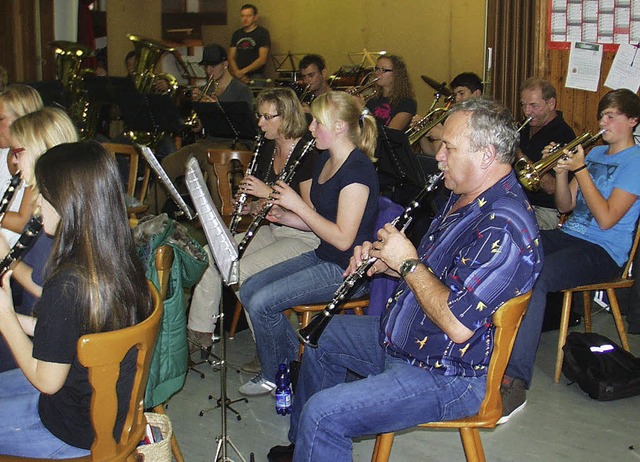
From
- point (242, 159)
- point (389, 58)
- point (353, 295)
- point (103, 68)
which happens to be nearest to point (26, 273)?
point (353, 295)

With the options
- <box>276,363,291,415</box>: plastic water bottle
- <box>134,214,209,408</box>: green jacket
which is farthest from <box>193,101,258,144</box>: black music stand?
<box>134,214,209,408</box>: green jacket

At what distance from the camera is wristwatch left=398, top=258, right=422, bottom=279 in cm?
200

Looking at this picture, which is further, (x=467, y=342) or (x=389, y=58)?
(x=389, y=58)

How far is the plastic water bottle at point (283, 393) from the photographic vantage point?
301 cm

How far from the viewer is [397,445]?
2.84 m

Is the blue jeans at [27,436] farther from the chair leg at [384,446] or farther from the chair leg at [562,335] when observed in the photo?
the chair leg at [562,335]

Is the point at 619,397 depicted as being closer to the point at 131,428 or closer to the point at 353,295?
the point at 353,295

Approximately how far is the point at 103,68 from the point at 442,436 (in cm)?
732

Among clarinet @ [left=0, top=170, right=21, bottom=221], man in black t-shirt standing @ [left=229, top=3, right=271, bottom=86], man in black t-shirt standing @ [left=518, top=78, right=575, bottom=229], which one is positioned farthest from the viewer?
man in black t-shirt standing @ [left=229, top=3, right=271, bottom=86]

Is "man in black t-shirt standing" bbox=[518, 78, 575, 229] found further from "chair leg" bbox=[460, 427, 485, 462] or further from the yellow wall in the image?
the yellow wall

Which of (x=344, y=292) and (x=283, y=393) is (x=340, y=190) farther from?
(x=283, y=393)

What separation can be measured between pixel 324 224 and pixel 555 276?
1.09 meters

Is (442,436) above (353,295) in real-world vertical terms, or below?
below

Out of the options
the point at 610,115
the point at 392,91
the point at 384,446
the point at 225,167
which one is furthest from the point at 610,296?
the point at 392,91
